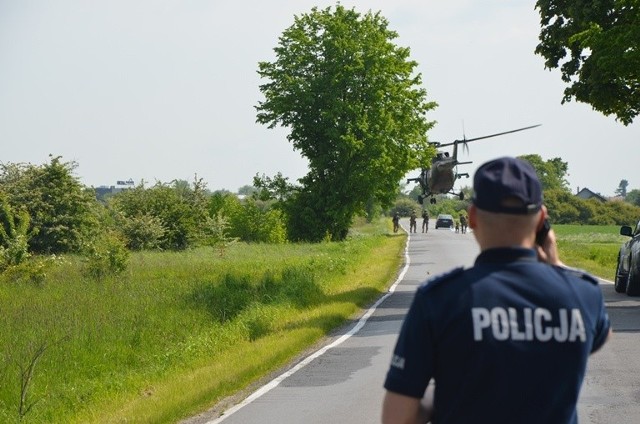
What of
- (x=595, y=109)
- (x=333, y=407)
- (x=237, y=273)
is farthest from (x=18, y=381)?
(x=237, y=273)

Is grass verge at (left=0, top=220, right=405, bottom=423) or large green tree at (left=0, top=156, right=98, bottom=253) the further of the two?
large green tree at (left=0, top=156, right=98, bottom=253)

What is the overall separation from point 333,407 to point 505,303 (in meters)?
8.90

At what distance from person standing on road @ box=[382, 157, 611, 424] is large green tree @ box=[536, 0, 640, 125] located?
789 inches

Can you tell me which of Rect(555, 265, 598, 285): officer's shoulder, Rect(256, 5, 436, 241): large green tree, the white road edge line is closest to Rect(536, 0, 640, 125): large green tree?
the white road edge line

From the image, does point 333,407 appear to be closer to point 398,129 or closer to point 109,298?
point 109,298

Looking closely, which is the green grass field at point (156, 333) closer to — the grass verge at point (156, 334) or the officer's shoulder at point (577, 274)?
the grass verge at point (156, 334)

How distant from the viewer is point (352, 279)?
1352 inches

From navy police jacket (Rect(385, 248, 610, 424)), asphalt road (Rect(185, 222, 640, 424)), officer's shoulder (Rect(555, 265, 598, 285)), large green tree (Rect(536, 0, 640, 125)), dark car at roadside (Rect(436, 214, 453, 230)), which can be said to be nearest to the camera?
navy police jacket (Rect(385, 248, 610, 424))

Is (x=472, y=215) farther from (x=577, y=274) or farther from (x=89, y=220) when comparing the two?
(x=89, y=220)

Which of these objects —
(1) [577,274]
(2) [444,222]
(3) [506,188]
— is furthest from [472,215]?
(2) [444,222]

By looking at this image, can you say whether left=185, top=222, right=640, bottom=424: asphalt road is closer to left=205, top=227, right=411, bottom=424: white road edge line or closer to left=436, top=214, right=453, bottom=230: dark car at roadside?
left=205, top=227, right=411, bottom=424: white road edge line

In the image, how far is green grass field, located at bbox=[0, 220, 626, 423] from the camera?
1499 centimetres

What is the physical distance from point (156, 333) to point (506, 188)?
20.3 meters

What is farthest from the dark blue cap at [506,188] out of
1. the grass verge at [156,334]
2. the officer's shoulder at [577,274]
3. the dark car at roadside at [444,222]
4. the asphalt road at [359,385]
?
the dark car at roadside at [444,222]
